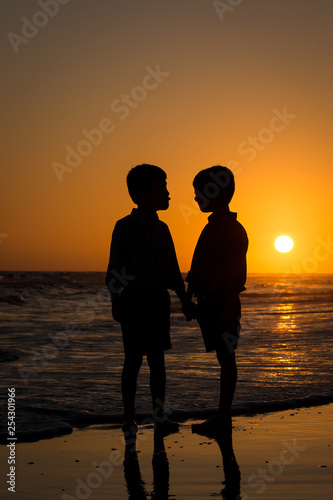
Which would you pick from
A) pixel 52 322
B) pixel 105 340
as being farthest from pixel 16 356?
pixel 52 322

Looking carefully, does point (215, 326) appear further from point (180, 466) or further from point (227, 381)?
point (180, 466)

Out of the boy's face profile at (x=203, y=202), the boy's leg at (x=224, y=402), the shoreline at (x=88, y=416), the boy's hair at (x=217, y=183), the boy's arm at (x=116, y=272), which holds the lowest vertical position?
the shoreline at (x=88, y=416)

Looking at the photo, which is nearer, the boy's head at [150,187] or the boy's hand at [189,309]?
the boy's hand at [189,309]

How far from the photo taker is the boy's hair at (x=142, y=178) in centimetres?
404

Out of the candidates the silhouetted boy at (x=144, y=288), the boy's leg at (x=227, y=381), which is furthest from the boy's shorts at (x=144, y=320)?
the boy's leg at (x=227, y=381)

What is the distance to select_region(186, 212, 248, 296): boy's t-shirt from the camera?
3969 millimetres

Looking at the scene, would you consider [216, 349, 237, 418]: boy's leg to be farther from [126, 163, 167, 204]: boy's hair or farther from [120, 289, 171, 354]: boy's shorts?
[126, 163, 167, 204]: boy's hair

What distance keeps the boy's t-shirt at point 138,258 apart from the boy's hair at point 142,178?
168 mm

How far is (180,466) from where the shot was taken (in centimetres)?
312

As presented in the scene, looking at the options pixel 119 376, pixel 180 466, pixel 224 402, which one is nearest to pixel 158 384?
pixel 224 402

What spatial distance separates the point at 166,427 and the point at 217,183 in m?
1.71

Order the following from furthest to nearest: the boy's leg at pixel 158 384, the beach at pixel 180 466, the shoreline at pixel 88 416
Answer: the boy's leg at pixel 158 384 < the shoreline at pixel 88 416 < the beach at pixel 180 466

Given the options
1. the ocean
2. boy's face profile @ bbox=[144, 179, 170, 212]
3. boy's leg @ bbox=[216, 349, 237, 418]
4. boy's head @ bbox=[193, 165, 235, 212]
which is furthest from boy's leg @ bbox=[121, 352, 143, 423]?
boy's head @ bbox=[193, 165, 235, 212]

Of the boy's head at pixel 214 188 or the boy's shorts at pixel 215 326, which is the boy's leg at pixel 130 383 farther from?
the boy's head at pixel 214 188
